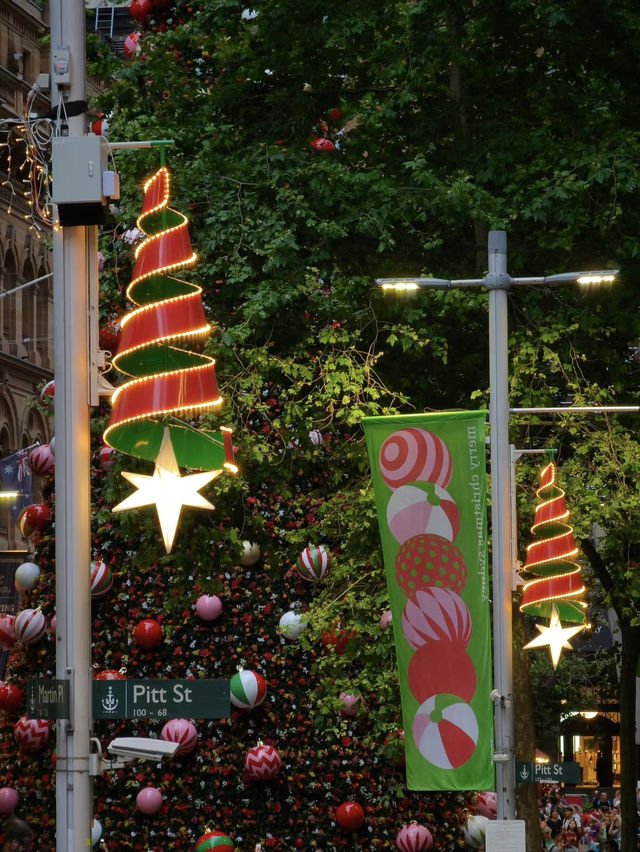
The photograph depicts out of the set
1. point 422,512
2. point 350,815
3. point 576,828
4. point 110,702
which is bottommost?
point 576,828

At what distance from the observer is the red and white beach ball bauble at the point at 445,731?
51.9ft

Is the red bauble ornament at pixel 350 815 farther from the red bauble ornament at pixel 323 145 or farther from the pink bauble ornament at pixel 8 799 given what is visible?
the red bauble ornament at pixel 323 145

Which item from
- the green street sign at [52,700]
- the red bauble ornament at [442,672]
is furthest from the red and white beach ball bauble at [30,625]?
the green street sign at [52,700]

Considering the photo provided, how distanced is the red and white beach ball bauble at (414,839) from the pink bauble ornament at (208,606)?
392 cm

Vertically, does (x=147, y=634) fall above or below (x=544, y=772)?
above

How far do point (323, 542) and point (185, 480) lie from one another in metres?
14.5

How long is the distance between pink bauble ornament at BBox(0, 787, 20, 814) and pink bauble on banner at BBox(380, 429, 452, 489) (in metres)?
10.3

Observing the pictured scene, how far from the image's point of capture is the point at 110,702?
9672 millimetres

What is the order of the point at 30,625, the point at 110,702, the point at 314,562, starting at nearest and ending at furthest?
the point at 110,702, the point at 314,562, the point at 30,625

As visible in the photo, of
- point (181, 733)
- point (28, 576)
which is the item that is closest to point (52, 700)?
point (181, 733)

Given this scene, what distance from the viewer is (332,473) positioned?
24531 millimetres

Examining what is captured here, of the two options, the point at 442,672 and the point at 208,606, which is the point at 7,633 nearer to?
the point at 208,606

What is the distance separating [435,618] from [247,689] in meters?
7.34

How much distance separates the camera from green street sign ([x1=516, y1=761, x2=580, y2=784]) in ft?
58.0
